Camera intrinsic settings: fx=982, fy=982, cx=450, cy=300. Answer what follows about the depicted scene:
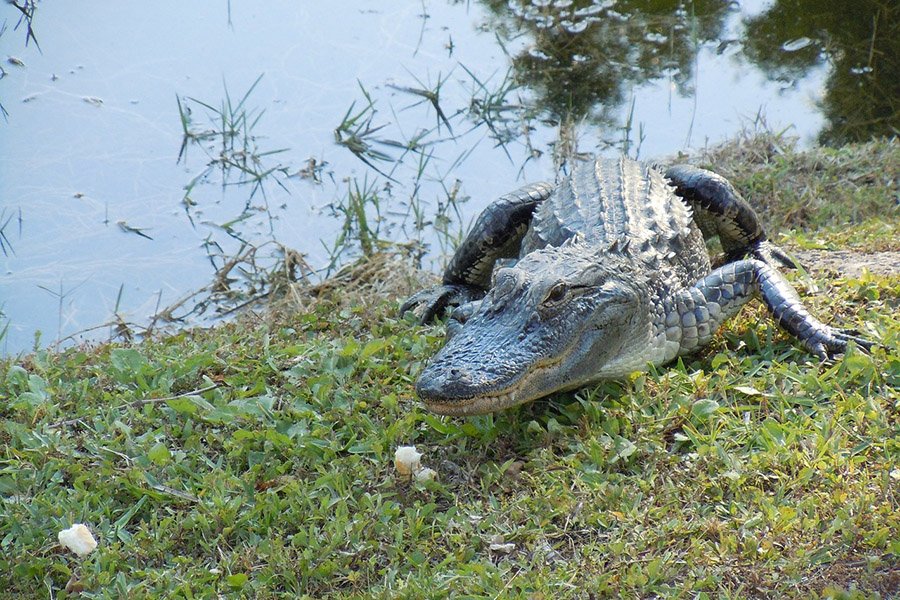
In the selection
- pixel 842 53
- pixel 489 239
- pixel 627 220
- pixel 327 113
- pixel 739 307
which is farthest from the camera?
pixel 842 53

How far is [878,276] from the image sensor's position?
14.6 feet

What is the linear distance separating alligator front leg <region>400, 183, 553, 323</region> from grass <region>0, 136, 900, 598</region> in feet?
2.75

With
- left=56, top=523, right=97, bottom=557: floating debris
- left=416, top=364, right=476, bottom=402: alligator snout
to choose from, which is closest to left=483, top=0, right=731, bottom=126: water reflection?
left=416, top=364, right=476, bottom=402: alligator snout

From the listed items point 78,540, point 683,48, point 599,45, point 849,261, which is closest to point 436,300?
point 849,261

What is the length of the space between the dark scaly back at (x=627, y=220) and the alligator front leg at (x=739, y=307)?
141 millimetres

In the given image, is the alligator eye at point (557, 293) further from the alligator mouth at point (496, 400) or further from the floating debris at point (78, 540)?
the floating debris at point (78, 540)

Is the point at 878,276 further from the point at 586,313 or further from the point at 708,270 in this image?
the point at 586,313

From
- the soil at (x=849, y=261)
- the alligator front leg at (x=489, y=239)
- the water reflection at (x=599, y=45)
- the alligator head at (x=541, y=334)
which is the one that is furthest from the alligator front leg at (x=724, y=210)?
the water reflection at (x=599, y=45)

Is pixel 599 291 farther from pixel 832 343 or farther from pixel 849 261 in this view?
pixel 849 261

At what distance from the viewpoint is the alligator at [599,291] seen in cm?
342

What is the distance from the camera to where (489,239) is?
202 inches

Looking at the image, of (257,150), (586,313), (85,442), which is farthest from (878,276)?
(257,150)

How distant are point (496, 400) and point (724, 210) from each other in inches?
88.7

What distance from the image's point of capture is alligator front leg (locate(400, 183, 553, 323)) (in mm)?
5109
